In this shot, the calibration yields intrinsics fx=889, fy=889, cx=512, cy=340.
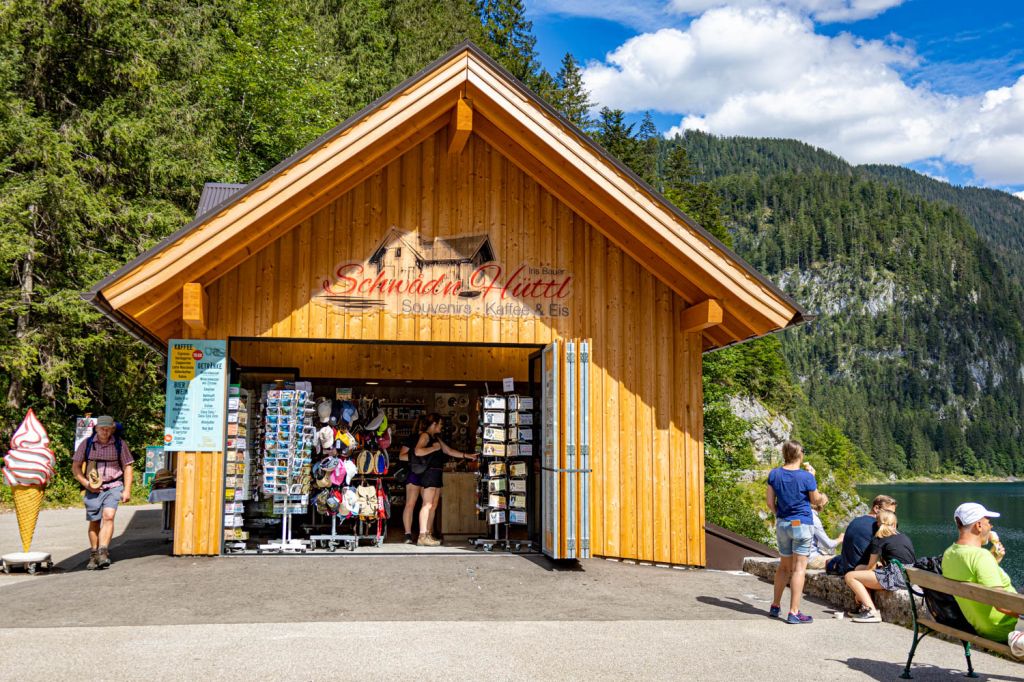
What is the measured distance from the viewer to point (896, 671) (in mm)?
6328

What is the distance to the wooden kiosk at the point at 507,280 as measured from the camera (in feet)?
33.2

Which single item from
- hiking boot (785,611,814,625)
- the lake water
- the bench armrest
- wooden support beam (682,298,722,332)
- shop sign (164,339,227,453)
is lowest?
the lake water

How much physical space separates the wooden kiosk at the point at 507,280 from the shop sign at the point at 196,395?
191 mm

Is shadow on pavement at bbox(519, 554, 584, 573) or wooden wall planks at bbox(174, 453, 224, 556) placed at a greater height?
wooden wall planks at bbox(174, 453, 224, 556)

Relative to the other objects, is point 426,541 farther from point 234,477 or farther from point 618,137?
point 618,137

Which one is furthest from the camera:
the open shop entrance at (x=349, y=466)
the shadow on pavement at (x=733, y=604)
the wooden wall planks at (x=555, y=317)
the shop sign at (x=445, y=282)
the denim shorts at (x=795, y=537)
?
the open shop entrance at (x=349, y=466)

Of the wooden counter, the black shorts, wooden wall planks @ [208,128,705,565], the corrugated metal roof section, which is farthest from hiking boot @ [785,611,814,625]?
the corrugated metal roof section

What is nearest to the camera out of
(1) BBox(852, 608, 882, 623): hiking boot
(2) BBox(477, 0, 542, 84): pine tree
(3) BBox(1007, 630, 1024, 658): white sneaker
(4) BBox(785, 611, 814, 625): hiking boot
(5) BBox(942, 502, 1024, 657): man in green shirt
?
(3) BBox(1007, 630, 1024, 658): white sneaker

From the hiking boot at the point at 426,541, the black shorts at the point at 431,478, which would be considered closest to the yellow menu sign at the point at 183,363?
the black shorts at the point at 431,478

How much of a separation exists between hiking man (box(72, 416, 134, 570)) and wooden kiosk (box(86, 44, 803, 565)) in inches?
26.7

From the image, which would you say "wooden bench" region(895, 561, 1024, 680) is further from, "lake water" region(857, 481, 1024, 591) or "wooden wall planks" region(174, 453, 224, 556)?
"lake water" region(857, 481, 1024, 591)

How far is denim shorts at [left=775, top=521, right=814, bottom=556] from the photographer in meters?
7.78

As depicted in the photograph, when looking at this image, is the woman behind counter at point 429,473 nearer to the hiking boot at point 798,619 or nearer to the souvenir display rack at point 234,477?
the souvenir display rack at point 234,477

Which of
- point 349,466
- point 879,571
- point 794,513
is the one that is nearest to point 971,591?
point 794,513
